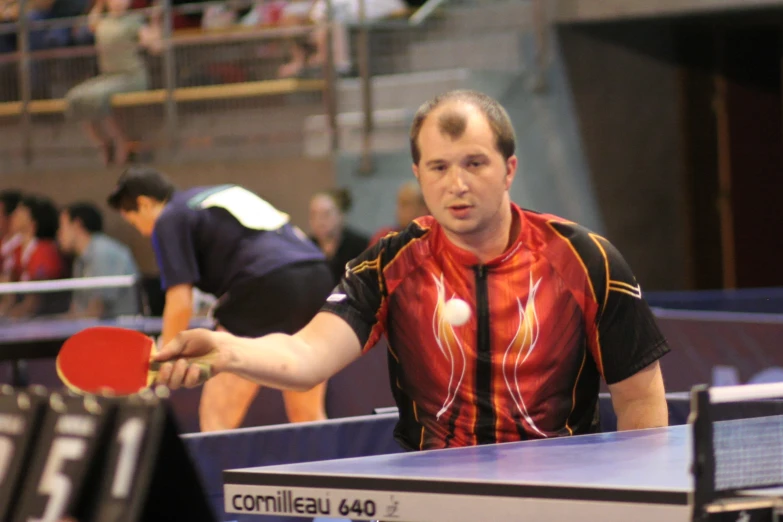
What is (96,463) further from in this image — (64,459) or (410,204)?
(410,204)

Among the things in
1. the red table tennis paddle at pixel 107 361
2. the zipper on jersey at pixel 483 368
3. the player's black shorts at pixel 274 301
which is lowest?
the player's black shorts at pixel 274 301

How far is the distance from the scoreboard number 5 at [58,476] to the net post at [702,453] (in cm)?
81

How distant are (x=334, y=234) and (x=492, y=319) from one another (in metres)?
5.29

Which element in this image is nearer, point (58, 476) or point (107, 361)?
point (58, 476)

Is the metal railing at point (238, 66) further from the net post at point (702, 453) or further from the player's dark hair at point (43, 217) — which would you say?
the net post at point (702, 453)

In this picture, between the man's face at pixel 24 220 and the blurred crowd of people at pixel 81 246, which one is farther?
the man's face at pixel 24 220

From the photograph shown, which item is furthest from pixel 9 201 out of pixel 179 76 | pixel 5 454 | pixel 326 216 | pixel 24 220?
pixel 5 454

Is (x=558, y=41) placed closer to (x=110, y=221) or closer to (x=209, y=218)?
(x=110, y=221)

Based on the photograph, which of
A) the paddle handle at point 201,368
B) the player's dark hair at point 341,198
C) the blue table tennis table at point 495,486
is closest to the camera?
the blue table tennis table at point 495,486

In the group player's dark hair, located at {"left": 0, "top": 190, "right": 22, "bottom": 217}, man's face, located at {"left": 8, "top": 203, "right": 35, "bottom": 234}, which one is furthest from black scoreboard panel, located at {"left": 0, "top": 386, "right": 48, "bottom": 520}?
player's dark hair, located at {"left": 0, "top": 190, "right": 22, "bottom": 217}

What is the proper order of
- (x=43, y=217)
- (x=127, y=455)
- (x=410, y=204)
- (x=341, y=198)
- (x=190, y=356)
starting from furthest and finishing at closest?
1. (x=43, y=217)
2. (x=341, y=198)
3. (x=410, y=204)
4. (x=190, y=356)
5. (x=127, y=455)

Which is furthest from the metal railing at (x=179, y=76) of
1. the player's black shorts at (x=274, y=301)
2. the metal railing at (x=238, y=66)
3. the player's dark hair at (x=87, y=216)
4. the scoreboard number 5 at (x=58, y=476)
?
the scoreboard number 5 at (x=58, y=476)

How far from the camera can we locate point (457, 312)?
109 inches

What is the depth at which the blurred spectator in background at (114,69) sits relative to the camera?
10266 mm
